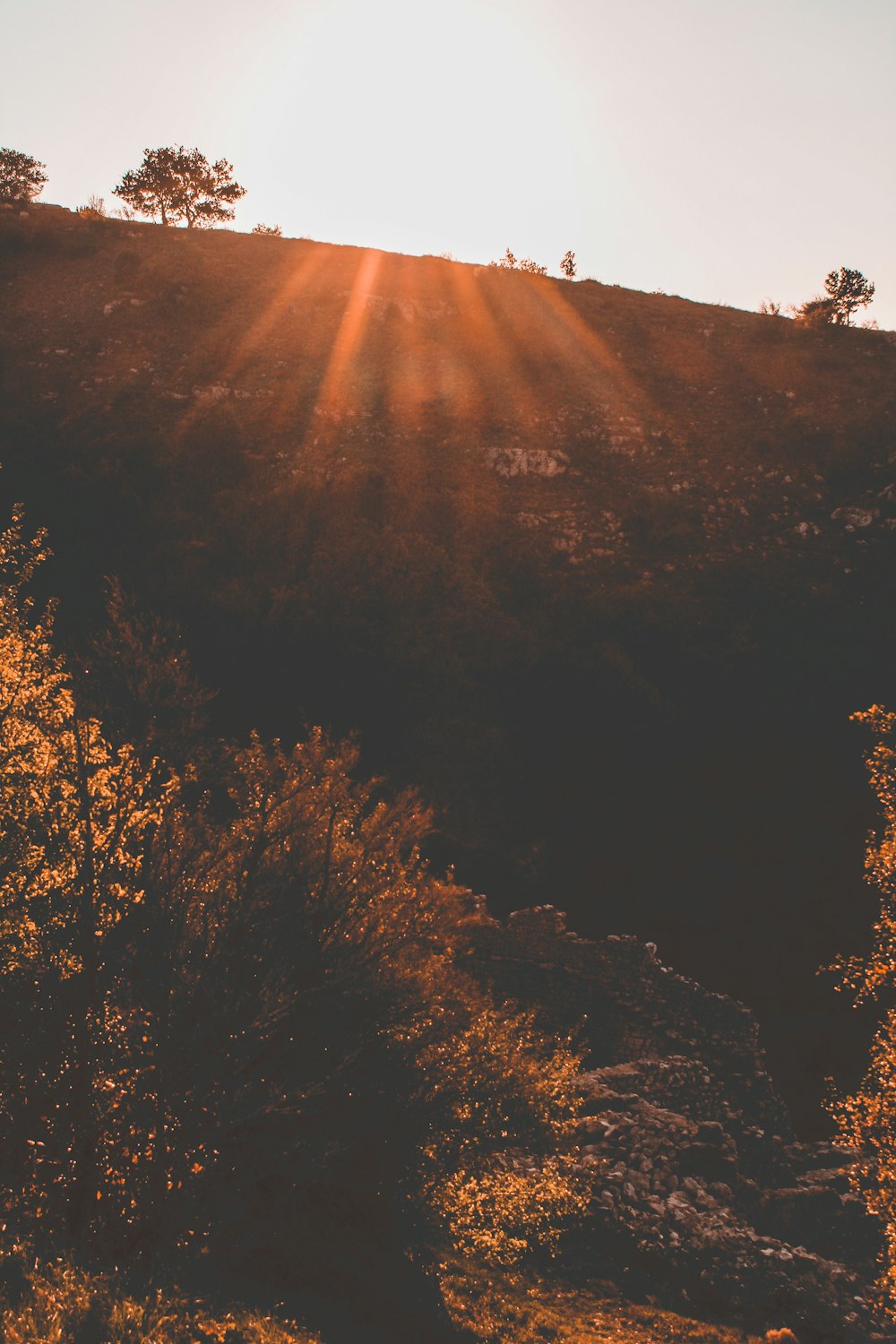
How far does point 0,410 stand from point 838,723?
56860 millimetres

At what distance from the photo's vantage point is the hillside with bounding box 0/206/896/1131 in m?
36.4

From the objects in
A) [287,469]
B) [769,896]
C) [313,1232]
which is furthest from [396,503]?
[313,1232]

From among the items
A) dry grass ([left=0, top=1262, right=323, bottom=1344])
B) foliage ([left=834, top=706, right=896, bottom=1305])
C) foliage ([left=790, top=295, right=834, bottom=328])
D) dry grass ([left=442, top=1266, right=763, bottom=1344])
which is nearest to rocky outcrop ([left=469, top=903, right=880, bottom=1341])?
dry grass ([left=442, top=1266, right=763, bottom=1344])

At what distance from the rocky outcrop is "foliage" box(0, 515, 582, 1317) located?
2160 millimetres

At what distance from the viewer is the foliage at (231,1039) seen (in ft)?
32.6

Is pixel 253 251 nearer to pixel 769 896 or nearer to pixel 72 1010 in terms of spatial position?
pixel 769 896

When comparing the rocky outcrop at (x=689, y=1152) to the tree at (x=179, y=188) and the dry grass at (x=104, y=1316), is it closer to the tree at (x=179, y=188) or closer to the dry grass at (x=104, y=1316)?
the dry grass at (x=104, y=1316)

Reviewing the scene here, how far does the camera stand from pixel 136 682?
32.6m

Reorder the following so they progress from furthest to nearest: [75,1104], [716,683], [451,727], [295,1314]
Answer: [716,683] → [451,727] → [295,1314] → [75,1104]

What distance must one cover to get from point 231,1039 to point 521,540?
142 ft

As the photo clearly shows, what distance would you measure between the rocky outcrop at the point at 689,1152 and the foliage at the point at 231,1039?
7.09 ft

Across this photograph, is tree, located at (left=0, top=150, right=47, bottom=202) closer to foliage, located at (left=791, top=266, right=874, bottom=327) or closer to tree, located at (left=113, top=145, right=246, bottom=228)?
tree, located at (left=113, top=145, right=246, bottom=228)

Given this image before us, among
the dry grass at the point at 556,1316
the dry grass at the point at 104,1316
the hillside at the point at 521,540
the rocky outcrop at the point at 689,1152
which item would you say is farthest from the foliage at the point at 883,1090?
the hillside at the point at 521,540

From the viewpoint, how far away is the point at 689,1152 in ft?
65.6
